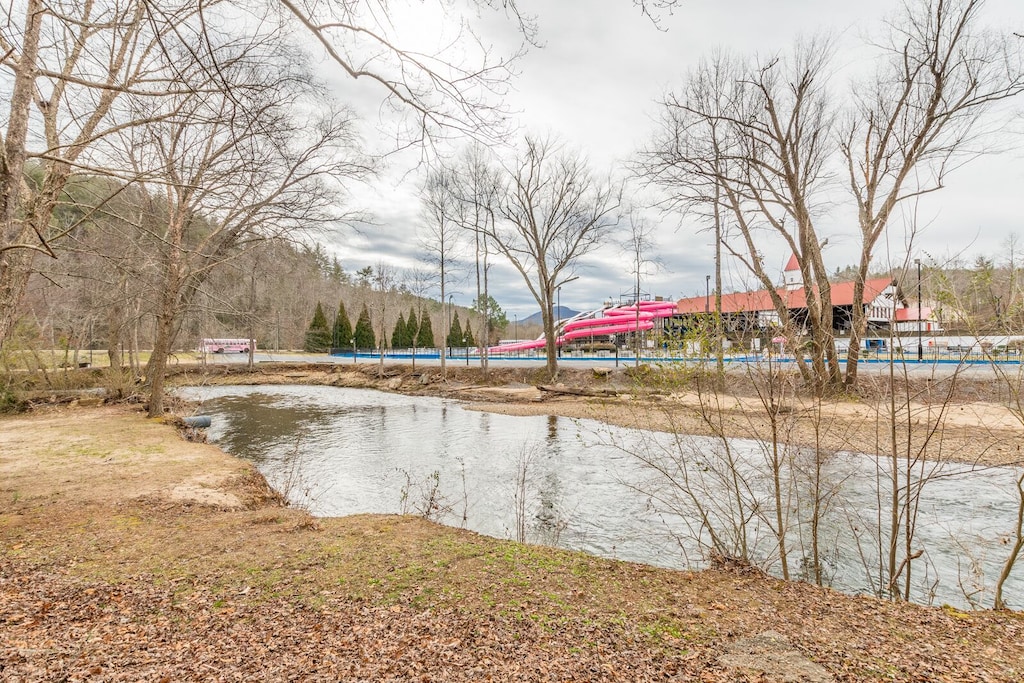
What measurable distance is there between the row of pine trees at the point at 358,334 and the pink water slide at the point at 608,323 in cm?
772

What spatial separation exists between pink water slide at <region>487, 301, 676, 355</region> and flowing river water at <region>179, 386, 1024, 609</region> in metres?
23.3

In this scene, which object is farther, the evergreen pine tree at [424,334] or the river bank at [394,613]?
the evergreen pine tree at [424,334]

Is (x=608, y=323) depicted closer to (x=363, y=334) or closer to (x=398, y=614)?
(x=363, y=334)

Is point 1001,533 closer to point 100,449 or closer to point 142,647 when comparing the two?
point 142,647

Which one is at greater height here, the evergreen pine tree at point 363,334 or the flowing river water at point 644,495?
the evergreen pine tree at point 363,334

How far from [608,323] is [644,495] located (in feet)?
107

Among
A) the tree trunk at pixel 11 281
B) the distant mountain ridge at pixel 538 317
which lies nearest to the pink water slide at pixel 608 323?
the distant mountain ridge at pixel 538 317

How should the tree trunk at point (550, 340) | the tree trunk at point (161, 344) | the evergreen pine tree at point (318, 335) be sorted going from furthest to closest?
the evergreen pine tree at point (318, 335) → the tree trunk at point (550, 340) → the tree trunk at point (161, 344)

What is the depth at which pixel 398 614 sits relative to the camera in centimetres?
362

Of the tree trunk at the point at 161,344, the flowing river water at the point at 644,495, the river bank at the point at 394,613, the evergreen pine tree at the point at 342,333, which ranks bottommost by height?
the flowing river water at the point at 644,495

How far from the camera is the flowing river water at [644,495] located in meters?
5.29

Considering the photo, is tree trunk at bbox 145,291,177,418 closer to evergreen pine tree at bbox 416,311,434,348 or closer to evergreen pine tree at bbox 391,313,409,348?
evergreen pine tree at bbox 391,313,409,348

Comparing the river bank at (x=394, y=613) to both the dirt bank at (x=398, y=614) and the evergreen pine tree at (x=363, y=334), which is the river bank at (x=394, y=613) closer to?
the dirt bank at (x=398, y=614)

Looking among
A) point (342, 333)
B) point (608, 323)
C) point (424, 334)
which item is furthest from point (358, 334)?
point (608, 323)
